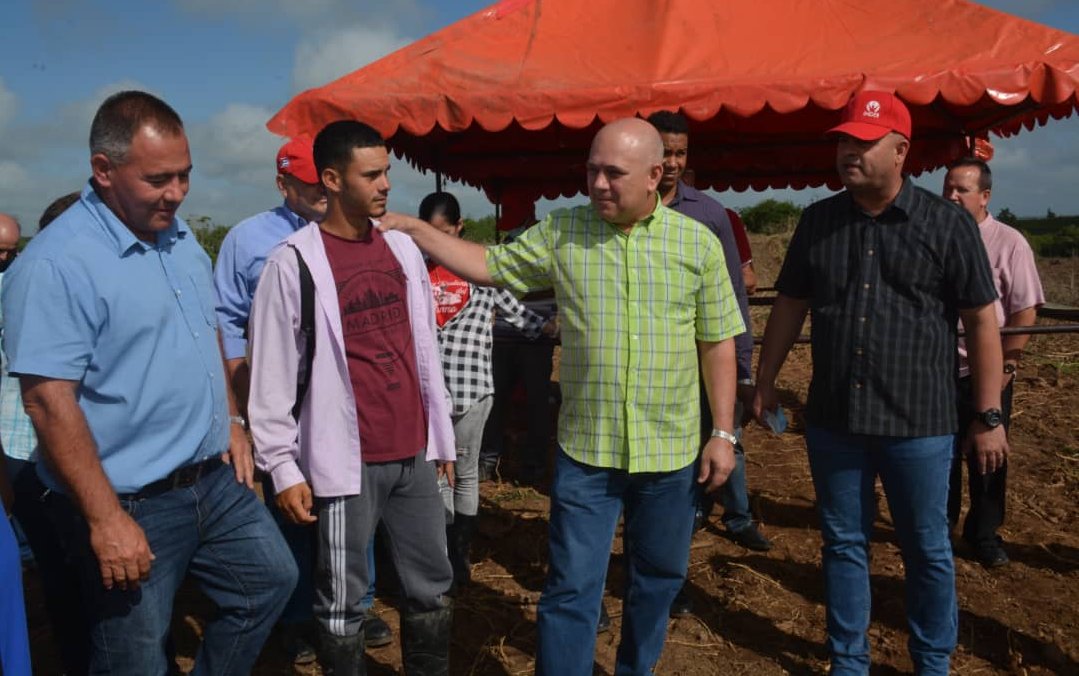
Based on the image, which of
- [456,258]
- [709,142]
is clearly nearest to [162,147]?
[456,258]

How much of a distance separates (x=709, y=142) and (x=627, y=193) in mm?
6191

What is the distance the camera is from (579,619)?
2.61 metres

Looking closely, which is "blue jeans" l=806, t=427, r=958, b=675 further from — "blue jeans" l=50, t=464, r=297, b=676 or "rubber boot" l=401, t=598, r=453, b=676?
"blue jeans" l=50, t=464, r=297, b=676

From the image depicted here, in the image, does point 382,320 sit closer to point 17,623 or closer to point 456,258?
point 456,258

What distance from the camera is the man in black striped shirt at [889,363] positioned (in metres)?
2.71

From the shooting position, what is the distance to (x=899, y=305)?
2.75 m

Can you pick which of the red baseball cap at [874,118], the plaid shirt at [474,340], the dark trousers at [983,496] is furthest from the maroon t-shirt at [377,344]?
the dark trousers at [983,496]

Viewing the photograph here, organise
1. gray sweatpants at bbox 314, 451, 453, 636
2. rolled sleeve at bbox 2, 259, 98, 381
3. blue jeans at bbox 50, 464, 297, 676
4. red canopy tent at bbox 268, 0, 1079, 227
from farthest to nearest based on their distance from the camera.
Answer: red canopy tent at bbox 268, 0, 1079, 227 < gray sweatpants at bbox 314, 451, 453, 636 < blue jeans at bbox 50, 464, 297, 676 < rolled sleeve at bbox 2, 259, 98, 381

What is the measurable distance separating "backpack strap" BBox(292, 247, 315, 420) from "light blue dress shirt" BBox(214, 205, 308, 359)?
90 cm

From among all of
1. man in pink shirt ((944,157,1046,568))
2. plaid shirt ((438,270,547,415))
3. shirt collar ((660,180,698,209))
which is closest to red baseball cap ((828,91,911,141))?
shirt collar ((660,180,698,209))

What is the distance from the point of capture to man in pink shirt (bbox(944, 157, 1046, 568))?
3949 mm

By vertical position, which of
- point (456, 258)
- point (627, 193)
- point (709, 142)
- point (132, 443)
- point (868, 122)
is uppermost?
point (709, 142)

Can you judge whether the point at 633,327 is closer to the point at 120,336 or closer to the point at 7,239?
the point at 120,336

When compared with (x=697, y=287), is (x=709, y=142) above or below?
above
